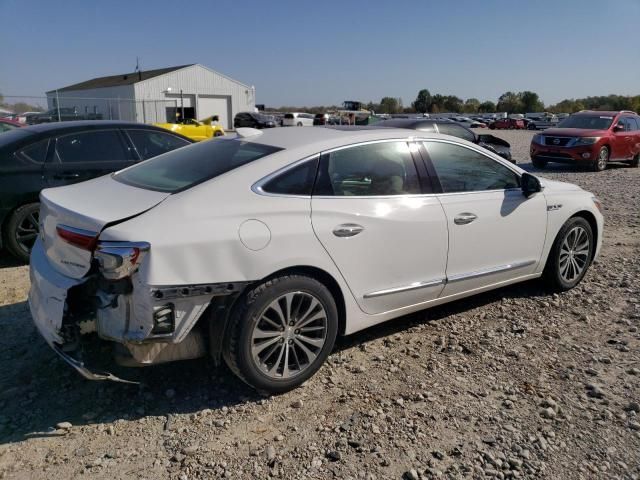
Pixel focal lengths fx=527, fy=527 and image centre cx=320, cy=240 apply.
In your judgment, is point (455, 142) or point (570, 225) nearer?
point (455, 142)

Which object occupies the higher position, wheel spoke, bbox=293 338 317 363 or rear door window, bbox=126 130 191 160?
rear door window, bbox=126 130 191 160

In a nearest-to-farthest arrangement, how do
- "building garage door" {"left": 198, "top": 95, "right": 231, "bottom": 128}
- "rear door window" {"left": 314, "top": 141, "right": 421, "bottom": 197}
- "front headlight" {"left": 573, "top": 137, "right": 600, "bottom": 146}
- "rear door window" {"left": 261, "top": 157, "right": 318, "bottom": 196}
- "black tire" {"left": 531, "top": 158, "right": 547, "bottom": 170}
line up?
"rear door window" {"left": 261, "top": 157, "right": 318, "bottom": 196}, "rear door window" {"left": 314, "top": 141, "right": 421, "bottom": 197}, "front headlight" {"left": 573, "top": 137, "right": 600, "bottom": 146}, "black tire" {"left": 531, "top": 158, "right": 547, "bottom": 170}, "building garage door" {"left": 198, "top": 95, "right": 231, "bottom": 128}

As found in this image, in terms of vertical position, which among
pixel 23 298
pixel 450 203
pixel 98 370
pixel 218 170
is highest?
pixel 218 170

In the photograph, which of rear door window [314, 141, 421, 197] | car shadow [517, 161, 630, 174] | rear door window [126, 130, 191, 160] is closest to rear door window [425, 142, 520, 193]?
rear door window [314, 141, 421, 197]

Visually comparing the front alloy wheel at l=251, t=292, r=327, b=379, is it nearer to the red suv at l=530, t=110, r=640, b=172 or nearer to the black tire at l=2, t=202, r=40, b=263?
the black tire at l=2, t=202, r=40, b=263

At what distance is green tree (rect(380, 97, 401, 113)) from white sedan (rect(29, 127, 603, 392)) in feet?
355

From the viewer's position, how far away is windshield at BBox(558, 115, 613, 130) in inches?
601

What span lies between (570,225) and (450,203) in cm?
163

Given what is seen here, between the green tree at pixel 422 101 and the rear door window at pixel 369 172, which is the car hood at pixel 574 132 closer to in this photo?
the rear door window at pixel 369 172

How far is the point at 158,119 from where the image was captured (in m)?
32.3

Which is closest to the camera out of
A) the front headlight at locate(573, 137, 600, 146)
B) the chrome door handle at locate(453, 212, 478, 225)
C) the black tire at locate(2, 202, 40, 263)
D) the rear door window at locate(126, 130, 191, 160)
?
the chrome door handle at locate(453, 212, 478, 225)

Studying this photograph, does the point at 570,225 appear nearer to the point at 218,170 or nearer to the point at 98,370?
the point at 218,170

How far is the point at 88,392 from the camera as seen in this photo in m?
3.32

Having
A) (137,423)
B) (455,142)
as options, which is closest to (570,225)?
(455,142)
